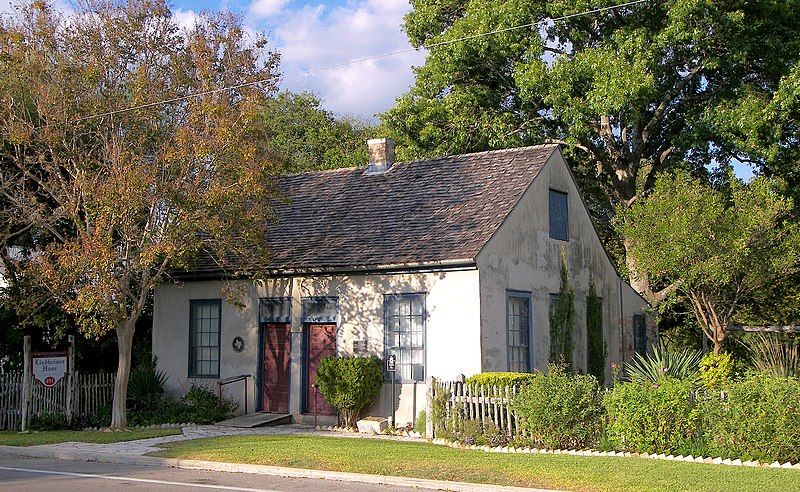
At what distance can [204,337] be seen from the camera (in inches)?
938

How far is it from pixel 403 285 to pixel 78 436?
7588 millimetres

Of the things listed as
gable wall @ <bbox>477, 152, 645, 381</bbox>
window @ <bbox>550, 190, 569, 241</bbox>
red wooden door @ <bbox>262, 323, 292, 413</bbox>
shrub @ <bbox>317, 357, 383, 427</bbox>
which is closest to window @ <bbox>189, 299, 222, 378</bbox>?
red wooden door @ <bbox>262, 323, 292, 413</bbox>

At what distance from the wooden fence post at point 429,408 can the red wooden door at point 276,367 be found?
13.6 feet

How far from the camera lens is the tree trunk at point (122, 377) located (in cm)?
2050

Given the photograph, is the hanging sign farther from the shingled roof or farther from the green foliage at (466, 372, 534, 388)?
the green foliage at (466, 372, 534, 388)

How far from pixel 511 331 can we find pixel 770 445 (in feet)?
25.7

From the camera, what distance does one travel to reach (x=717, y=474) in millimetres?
12562

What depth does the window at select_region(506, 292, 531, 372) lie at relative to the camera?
20.8 m

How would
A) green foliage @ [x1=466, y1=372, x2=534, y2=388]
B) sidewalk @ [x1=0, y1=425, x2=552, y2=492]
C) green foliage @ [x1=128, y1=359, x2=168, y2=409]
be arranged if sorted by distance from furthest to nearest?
green foliage @ [x1=128, y1=359, x2=168, y2=409] → green foliage @ [x1=466, y1=372, x2=534, y2=388] → sidewalk @ [x1=0, y1=425, x2=552, y2=492]

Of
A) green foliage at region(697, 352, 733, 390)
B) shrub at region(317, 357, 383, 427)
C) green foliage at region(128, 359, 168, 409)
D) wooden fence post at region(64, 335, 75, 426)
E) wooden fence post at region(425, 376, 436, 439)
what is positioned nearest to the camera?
wooden fence post at region(425, 376, 436, 439)

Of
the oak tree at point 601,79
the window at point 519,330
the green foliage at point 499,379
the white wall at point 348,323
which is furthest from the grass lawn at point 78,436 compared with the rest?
the oak tree at point 601,79

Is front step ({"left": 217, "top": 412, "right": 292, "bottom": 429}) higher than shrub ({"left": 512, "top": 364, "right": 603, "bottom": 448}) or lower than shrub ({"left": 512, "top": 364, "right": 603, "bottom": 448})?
lower

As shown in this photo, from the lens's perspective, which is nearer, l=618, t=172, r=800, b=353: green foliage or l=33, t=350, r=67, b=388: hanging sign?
l=33, t=350, r=67, b=388: hanging sign

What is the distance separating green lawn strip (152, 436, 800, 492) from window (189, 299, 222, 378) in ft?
20.3
